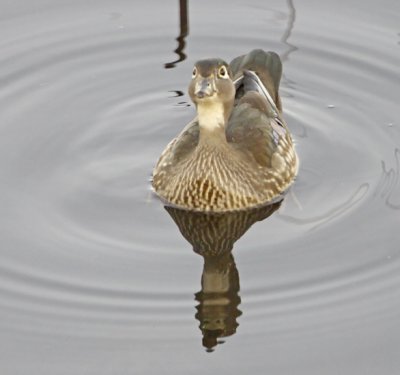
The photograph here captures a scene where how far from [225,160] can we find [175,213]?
588mm

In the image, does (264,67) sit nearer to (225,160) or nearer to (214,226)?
(225,160)

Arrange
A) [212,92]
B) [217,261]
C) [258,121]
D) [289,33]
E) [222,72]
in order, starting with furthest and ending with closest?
[289,33]
[258,121]
[222,72]
[212,92]
[217,261]

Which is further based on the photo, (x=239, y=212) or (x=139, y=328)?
(x=239, y=212)

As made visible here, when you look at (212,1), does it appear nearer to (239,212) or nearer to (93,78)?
(93,78)

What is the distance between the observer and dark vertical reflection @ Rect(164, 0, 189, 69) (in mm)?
12969

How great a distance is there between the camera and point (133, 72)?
42.3ft

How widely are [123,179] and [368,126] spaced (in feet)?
7.46

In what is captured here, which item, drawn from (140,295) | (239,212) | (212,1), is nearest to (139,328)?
(140,295)

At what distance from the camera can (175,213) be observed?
1082 cm

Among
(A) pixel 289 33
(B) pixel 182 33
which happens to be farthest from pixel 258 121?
(B) pixel 182 33

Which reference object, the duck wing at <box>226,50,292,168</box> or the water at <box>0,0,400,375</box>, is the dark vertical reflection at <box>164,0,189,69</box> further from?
the duck wing at <box>226,50,292,168</box>

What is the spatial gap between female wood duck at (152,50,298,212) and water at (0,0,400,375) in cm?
18

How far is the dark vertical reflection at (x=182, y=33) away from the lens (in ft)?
42.5

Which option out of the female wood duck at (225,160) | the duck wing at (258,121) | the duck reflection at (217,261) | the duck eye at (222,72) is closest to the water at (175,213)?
the duck reflection at (217,261)
